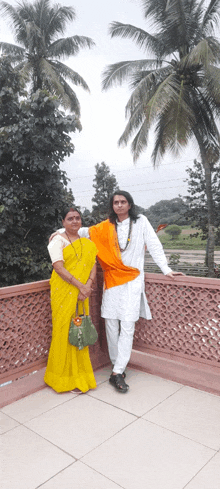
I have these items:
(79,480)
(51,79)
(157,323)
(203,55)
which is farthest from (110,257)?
(51,79)

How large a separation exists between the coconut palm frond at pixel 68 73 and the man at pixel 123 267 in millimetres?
13506

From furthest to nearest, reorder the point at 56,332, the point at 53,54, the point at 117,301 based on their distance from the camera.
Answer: the point at 53,54, the point at 117,301, the point at 56,332

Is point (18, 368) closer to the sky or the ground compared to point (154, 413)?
closer to the sky

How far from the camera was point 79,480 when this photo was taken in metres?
1.69

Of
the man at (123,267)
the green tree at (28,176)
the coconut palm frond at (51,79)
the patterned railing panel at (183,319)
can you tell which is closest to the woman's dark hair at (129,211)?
the man at (123,267)

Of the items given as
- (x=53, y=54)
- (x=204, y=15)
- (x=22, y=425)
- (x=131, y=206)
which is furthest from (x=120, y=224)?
(x=53, y=54)

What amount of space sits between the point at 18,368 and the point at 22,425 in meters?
0.51

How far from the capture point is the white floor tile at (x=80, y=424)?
1.97m

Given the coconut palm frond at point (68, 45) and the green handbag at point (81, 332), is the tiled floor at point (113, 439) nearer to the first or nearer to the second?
the green handbag at point (81, 332)

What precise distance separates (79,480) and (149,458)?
39 centimetres

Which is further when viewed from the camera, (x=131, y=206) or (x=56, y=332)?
(x=131, y=206)

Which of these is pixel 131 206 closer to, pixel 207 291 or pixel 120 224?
pixel 120 224

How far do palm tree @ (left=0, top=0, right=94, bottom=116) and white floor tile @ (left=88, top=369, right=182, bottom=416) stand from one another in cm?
1241

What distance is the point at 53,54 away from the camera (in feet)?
45.8
